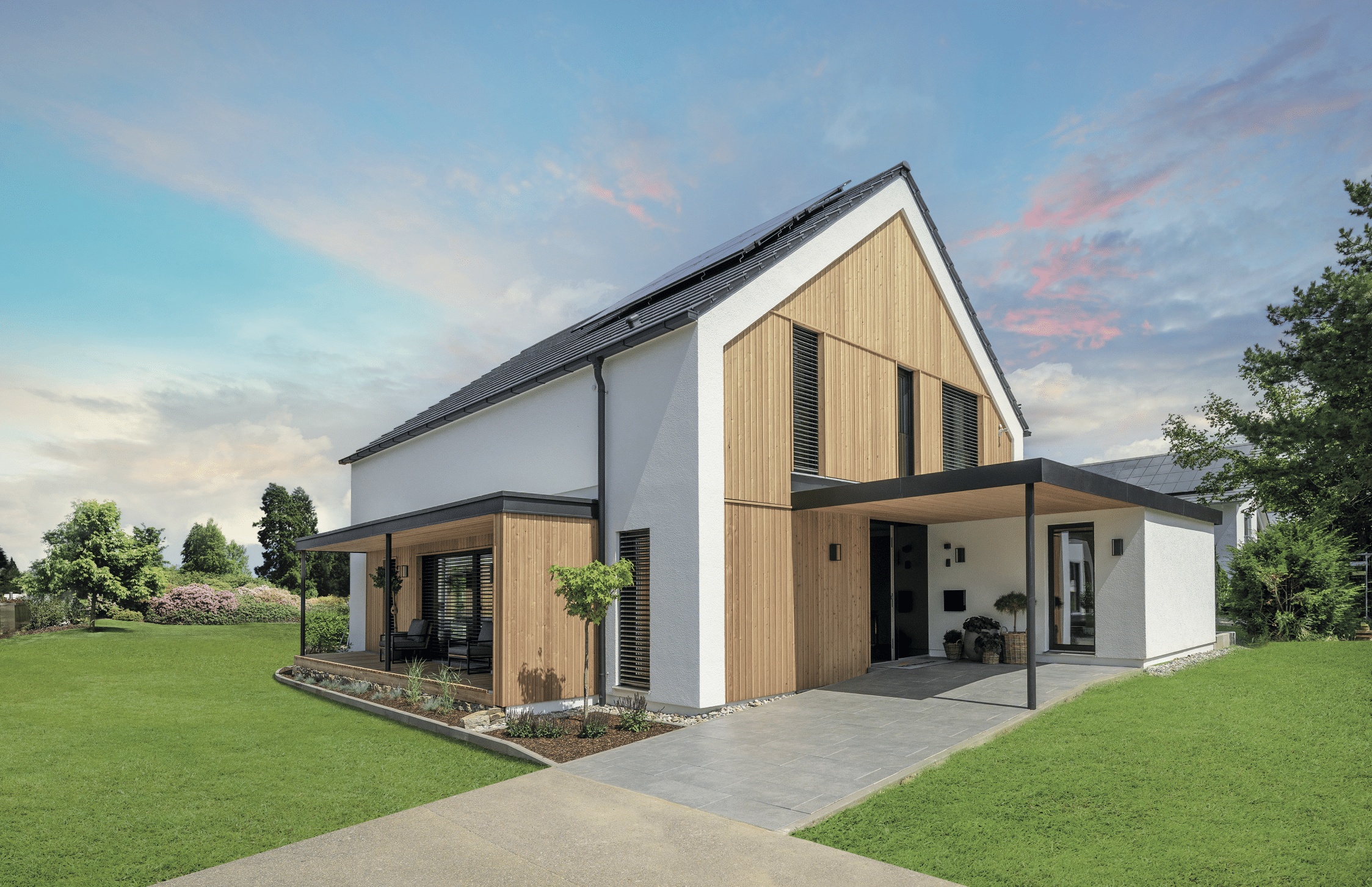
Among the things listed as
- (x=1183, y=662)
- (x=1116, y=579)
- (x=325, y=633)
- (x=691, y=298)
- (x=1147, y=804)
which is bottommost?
(x=325, y=633)

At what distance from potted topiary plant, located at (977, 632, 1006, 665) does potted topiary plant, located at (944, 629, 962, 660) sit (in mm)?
671

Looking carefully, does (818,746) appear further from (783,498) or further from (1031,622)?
(783,498)

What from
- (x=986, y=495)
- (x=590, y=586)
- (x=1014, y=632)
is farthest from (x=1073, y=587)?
(x=590, y=586)

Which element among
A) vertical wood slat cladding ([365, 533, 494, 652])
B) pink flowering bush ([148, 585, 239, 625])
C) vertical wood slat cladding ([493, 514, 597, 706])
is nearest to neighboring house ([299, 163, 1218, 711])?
vertical wood slat cladding ([493, 514, 597, 706])

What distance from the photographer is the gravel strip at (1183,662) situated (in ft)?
39.5

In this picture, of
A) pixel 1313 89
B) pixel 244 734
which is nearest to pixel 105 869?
pixel 244 734

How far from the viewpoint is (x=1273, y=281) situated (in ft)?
68.9

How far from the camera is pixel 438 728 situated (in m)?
9.86

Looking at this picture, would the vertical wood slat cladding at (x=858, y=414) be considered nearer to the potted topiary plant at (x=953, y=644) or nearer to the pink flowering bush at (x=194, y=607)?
the potted topiary plant at (x=953, y=644)

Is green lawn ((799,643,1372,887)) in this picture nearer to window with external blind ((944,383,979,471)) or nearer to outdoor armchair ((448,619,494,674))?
window with external blind ((944,383,979,471))

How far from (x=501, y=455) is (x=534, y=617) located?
16.8 ft

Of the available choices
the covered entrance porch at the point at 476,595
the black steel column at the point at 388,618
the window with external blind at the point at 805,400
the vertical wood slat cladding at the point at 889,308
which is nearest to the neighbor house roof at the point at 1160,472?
the vertical wood slat cladding at the point at 889,308

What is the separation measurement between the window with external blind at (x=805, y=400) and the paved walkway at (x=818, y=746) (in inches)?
143

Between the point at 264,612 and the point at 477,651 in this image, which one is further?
the point at 264,612
